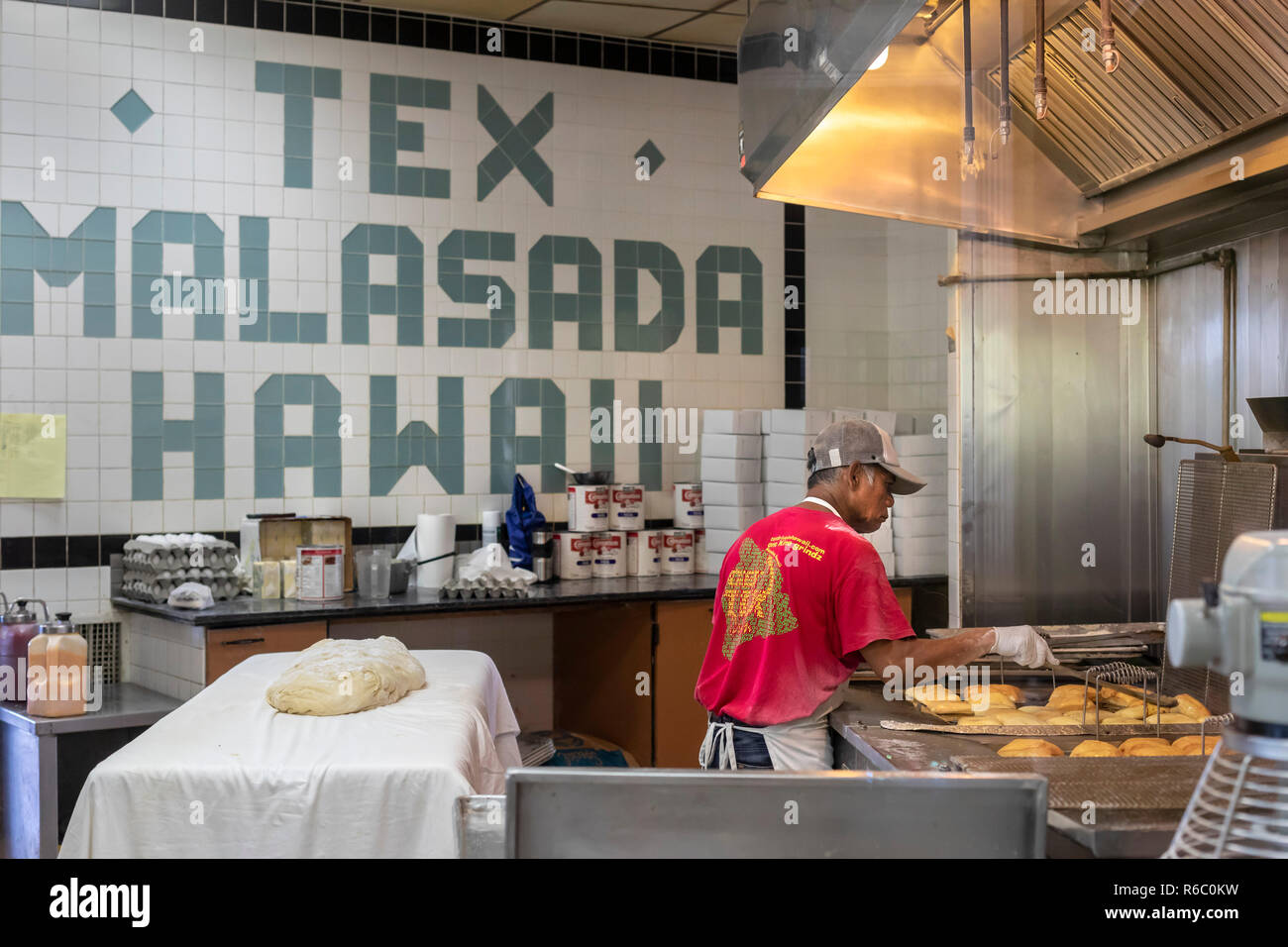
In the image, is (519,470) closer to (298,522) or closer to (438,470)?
(438,470)

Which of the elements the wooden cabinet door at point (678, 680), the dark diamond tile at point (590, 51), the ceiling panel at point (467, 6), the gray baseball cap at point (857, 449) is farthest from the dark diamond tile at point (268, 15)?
the gray baseball cap at point (857, 449)

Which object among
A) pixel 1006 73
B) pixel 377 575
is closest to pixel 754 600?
pixel 1006 73

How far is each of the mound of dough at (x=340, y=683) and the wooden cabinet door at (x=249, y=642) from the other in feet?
3.90

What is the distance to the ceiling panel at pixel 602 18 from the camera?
15.8 ft

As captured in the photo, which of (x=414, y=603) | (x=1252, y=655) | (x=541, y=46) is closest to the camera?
(x=1252, y=655)

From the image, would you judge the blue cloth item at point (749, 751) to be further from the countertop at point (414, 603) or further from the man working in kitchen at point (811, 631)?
the countertop at point (414, 603)

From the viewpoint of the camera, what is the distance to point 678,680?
446 cm

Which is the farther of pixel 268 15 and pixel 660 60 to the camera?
pixel 660 60

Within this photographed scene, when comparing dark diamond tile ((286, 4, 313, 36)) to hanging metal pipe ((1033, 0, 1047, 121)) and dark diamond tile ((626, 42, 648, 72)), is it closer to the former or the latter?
dark diamond tile ((626, 42, 648, 72))

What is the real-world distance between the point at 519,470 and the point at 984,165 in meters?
2.62

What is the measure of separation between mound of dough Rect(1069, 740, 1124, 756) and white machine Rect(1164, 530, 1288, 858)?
107 centimetres

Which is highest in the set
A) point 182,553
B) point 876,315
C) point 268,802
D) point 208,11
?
point 208,11

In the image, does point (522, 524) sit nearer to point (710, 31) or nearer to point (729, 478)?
point (729, 478)

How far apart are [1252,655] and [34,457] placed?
438cm
